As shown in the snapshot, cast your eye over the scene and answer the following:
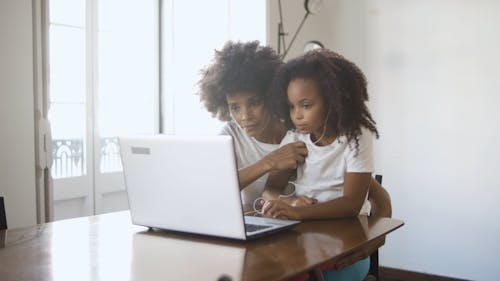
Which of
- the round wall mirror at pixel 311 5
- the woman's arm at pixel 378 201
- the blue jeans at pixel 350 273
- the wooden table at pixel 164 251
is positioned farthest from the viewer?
the round wall mirror at pixel 311 5

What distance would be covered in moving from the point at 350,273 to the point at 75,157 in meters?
1.86

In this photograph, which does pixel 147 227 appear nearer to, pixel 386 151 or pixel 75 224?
pixel 75 224

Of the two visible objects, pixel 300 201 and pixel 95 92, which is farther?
pixel 95 92

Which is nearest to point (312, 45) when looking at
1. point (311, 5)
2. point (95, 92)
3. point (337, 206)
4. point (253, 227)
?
point (311, 5)

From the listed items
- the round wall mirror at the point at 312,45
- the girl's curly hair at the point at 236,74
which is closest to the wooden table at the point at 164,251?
the girl's curly hair at the point at 236,74

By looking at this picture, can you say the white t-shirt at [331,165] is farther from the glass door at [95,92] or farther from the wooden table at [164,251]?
the glass door at [95,92]

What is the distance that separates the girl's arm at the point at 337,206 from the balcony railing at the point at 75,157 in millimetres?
1429

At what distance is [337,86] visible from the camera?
1.65 metres

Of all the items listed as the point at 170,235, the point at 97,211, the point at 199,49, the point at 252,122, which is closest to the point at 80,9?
the point at 199,49

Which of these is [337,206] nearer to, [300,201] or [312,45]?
[300,201]

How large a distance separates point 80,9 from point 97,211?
1041mm

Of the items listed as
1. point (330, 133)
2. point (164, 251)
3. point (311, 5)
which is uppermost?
point (311, 5)

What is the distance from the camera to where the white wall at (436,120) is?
3154 mm

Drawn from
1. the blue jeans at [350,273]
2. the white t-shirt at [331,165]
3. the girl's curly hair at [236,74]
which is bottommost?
the blue jeans at [350,273]
